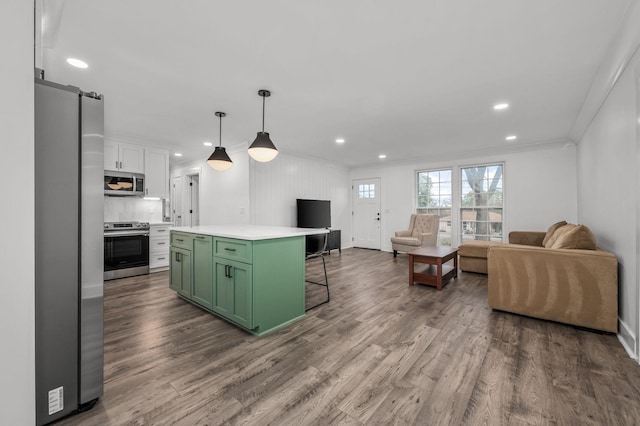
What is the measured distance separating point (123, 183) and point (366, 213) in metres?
5.67

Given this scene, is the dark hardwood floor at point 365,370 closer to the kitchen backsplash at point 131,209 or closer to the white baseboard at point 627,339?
the white baseboard at point 627,339

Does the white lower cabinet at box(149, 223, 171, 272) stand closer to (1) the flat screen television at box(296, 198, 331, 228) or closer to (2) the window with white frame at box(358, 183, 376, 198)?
(1) the flat screen television at box(296, 198, 331, 228)

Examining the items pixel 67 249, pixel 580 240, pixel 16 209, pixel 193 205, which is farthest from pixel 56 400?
pixel 193 205

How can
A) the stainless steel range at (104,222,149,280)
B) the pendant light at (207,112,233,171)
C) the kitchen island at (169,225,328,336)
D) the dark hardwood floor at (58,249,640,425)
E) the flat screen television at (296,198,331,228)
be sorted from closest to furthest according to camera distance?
the dark hardwood floor at (58,249,640,425)
the kitchen island at (169,225,328,336)
the pendant light at (207,112,233,171)
the stainless steel range at (104,222,149,280)
the flat screen television at (296,198,331,228)

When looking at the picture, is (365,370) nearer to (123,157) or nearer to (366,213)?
(123,157)

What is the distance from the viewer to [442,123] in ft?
13.0

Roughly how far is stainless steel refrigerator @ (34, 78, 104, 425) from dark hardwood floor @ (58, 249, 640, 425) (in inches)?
8.5

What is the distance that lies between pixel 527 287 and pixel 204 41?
3742mm

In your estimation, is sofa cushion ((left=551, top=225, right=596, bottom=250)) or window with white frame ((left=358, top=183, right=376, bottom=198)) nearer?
sofa cushion ((left=551, top=225, right=596, bottom=250))

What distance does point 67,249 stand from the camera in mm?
1348

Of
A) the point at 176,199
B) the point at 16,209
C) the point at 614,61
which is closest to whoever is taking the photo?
the point at 16,209

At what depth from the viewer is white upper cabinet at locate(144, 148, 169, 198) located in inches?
195

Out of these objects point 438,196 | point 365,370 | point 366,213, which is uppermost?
point 438,196

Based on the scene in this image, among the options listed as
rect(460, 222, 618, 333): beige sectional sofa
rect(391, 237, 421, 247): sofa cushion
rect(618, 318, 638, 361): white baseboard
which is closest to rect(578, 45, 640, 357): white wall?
rect(618, 318, 638, 361): white baseboard
